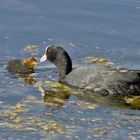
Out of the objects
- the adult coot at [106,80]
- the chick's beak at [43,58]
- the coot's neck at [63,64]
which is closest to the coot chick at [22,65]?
the chick's beak at [43,58]

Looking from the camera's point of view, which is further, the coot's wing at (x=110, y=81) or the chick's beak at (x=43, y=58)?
the chick's beak at (x=43, y=58)

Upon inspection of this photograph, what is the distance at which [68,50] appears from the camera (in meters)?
15.3

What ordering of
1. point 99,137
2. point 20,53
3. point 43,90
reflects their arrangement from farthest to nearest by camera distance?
point 20,53
point 43,90
point 99,137

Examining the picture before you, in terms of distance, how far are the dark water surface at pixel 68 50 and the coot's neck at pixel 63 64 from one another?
0.61 feet

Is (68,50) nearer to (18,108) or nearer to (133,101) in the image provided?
(133,101)

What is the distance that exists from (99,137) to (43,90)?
2.90 meters

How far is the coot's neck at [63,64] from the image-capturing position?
13.8 meters

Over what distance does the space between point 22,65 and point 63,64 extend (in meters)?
0.83

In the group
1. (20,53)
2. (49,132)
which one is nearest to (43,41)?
(20,53)

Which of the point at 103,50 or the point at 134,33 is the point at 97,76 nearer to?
the point at 103,50

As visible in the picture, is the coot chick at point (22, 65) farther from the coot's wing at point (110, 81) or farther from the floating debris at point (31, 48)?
the coot's wing at point (110, 81)

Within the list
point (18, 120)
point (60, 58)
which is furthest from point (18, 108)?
point (60, 58)

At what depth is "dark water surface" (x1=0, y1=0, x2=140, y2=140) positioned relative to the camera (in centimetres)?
1034

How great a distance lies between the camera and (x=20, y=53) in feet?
48.9
